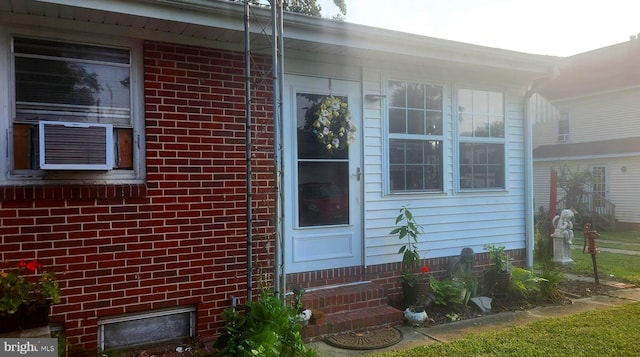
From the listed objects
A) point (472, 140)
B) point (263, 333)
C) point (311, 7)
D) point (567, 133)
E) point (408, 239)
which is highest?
point (311, 7)

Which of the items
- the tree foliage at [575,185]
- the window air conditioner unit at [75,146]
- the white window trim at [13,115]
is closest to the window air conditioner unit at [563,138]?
the tree foliage at [575,185]

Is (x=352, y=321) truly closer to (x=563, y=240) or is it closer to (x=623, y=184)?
(x=563, y=240)

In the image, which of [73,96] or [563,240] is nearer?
[73,96]

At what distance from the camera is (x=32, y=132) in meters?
3.55

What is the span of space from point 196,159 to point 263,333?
1709 mm

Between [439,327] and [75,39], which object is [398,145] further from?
[75,39]

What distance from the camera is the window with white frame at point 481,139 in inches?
234

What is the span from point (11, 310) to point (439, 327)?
3750 millimetres

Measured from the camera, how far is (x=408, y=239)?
548cm

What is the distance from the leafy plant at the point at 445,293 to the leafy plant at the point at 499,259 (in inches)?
29.0

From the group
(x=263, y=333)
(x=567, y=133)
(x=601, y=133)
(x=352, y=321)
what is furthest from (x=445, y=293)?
(x=567, y=133)

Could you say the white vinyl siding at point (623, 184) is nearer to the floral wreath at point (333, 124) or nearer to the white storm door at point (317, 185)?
the white storm door at point (317, 185)

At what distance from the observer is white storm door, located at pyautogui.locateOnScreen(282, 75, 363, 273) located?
4.74 meters

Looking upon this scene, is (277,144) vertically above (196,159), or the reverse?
(277,144)
